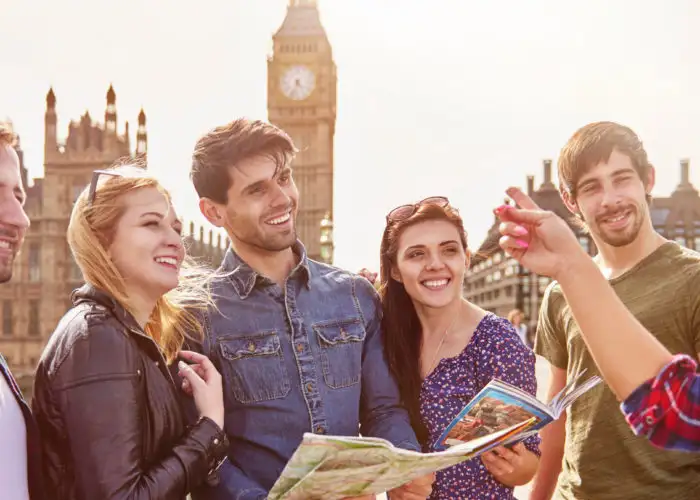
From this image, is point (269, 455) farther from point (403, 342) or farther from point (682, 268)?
point (682, 268)

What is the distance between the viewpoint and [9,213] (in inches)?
72.4

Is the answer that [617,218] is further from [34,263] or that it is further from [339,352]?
[34,263]

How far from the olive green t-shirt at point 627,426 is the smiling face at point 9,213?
1741 millimetres

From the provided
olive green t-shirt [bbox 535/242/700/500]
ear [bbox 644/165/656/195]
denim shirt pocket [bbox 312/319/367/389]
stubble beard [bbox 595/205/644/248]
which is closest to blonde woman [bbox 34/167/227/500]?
denim shirt pocket [bbox 312/319/367/389]

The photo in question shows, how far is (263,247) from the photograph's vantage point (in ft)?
7.47

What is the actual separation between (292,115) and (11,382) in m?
65.0

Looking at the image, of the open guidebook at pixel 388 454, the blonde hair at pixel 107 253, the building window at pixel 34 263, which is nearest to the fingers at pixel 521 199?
the open guidebook at pixel 388 454

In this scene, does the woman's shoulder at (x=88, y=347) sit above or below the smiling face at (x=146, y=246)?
below

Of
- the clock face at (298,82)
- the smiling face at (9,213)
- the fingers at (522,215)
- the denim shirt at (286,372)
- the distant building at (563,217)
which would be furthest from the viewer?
the clock face at (298,82)

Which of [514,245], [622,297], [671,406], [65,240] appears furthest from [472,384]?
[65,240]

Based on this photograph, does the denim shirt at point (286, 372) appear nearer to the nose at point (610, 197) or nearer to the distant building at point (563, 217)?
the nose at point (610, 197)

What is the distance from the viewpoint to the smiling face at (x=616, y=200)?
229 centimetres

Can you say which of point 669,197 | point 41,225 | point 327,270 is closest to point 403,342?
point 327,270

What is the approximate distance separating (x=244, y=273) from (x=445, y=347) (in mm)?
718
